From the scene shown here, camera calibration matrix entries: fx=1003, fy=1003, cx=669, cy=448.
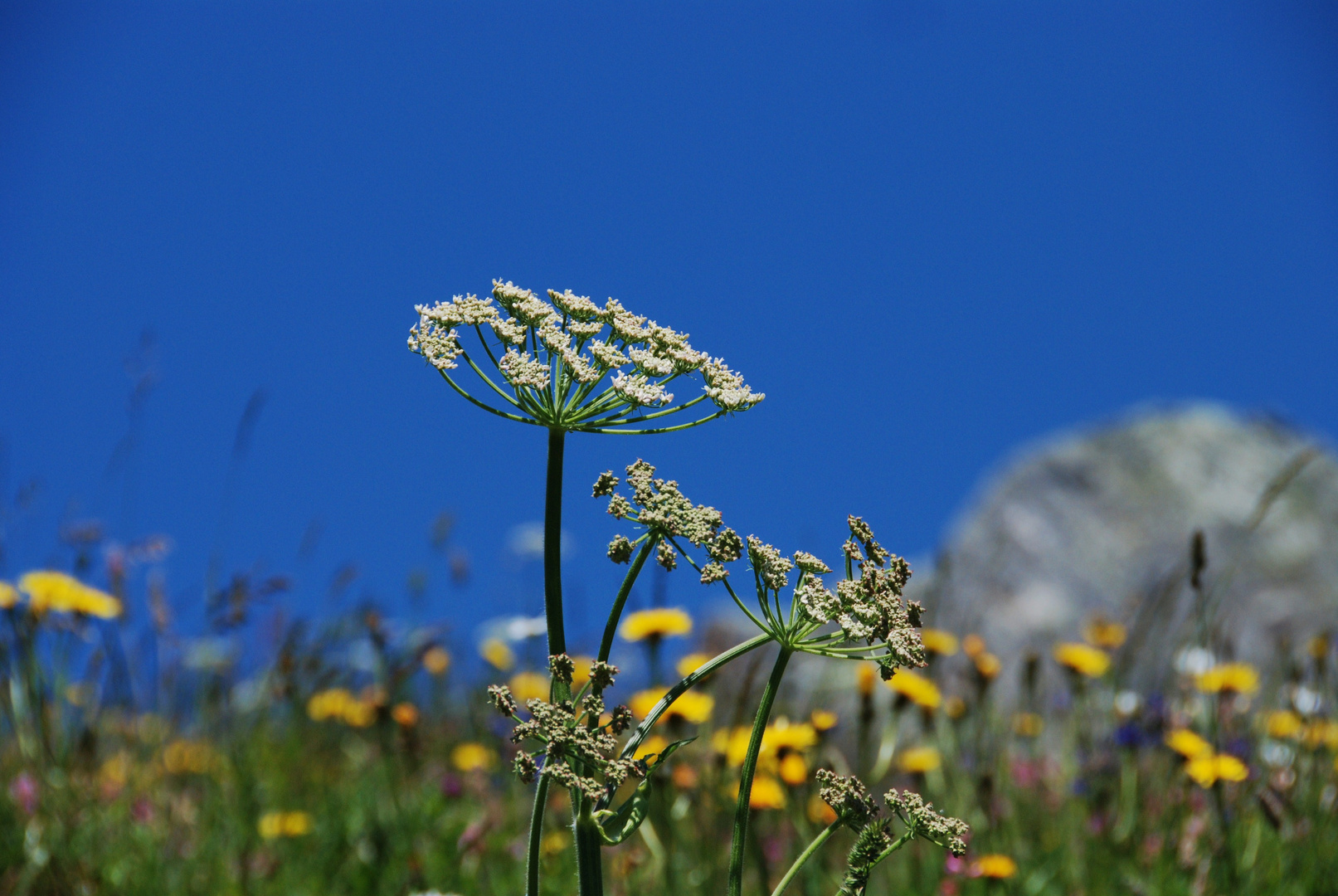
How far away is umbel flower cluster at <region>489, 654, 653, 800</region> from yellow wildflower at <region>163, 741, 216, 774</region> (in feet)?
15.7

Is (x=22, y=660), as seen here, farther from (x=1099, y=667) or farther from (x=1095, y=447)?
(x=1095, y=447)

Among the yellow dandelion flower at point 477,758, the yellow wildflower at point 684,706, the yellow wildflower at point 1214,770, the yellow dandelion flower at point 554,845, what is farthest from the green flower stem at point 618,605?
the yellow dandelion flower at point 477,758

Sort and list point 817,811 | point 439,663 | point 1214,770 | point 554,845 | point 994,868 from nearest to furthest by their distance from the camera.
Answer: point 994,868, point 1214,770, point 554,845, point 817,811, point 439,663

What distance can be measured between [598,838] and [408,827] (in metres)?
3.36

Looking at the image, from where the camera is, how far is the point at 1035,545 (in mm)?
10672

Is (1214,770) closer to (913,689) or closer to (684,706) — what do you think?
(913,689)

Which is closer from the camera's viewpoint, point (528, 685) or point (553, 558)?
point (553, 558)

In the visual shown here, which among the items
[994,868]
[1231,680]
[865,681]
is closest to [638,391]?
[994,868]

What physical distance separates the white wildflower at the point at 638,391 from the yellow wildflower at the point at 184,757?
4818 millimetres

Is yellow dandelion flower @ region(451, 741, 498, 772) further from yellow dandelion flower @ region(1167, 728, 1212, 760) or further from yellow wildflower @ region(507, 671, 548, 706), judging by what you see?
yellow dandelion flower @ region(1167, 728, 1212, 760)

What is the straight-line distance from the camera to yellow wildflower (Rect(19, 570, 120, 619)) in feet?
12.9

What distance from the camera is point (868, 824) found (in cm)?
155

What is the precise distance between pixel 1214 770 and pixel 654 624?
1.98 meters

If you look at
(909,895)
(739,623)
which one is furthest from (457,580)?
(739,623)
